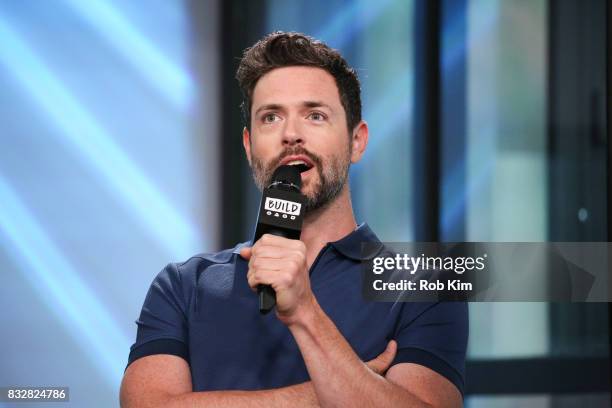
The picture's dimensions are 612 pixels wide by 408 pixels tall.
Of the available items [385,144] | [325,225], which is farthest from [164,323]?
[385,144]

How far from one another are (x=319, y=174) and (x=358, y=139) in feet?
0.79

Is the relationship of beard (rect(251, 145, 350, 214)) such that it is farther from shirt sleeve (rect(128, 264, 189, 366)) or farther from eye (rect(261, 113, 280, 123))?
shirt sleeve (rect(128, 264, 189, 366))

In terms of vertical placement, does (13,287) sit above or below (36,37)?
below

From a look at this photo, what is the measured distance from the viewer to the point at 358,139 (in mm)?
1803

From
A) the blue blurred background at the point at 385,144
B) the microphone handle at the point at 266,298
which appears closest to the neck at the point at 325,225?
the microphone handle at the point at 266,298

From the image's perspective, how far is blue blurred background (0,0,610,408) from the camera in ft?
8.86

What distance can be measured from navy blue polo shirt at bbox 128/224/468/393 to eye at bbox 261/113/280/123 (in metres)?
0.28

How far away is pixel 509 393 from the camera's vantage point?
283 centimetres

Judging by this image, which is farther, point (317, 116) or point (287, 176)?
point (317, 116)

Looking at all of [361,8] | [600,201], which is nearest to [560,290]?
[600,201]

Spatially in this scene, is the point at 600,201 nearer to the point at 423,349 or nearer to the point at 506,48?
the point at 506,48

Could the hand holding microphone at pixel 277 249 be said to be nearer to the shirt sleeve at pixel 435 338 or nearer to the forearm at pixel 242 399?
the forearm at pixel 242 399

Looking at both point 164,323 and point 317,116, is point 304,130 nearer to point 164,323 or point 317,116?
point 317,116

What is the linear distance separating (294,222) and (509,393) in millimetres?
1842
